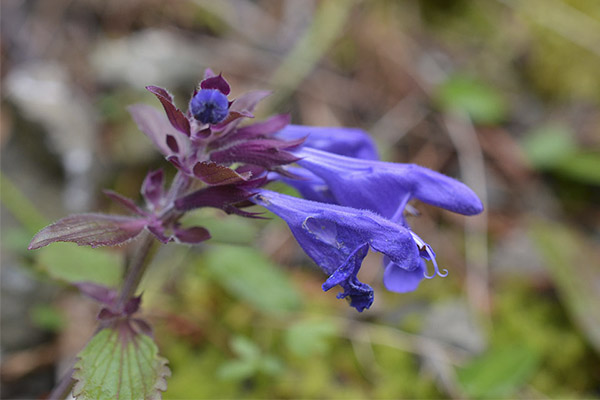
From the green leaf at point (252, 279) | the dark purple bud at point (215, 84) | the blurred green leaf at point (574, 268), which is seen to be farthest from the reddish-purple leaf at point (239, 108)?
the blurred green leaf at point (574, 268)

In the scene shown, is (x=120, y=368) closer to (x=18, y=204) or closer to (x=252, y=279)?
(x=252, y=279)

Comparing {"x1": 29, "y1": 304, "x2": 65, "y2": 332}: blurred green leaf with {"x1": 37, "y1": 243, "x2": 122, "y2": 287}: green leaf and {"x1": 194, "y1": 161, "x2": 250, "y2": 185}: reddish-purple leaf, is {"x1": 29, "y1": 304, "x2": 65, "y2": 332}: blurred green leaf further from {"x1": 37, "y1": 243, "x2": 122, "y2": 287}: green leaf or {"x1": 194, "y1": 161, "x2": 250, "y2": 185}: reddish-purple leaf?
{"x1": 194, "y1": 161, "x2": 250, "y2": 185}: reddish-purple leaf

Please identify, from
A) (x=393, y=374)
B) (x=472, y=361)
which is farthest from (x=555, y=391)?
(x=393, y=374)

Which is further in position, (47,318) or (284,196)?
(47,318)

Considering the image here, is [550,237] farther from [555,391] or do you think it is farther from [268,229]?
[268,229]

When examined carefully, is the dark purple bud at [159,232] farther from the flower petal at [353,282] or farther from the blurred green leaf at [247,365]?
the blurred green leaf at [247,365]

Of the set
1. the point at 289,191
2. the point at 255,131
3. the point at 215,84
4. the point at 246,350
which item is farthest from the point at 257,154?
the point at 246,350
